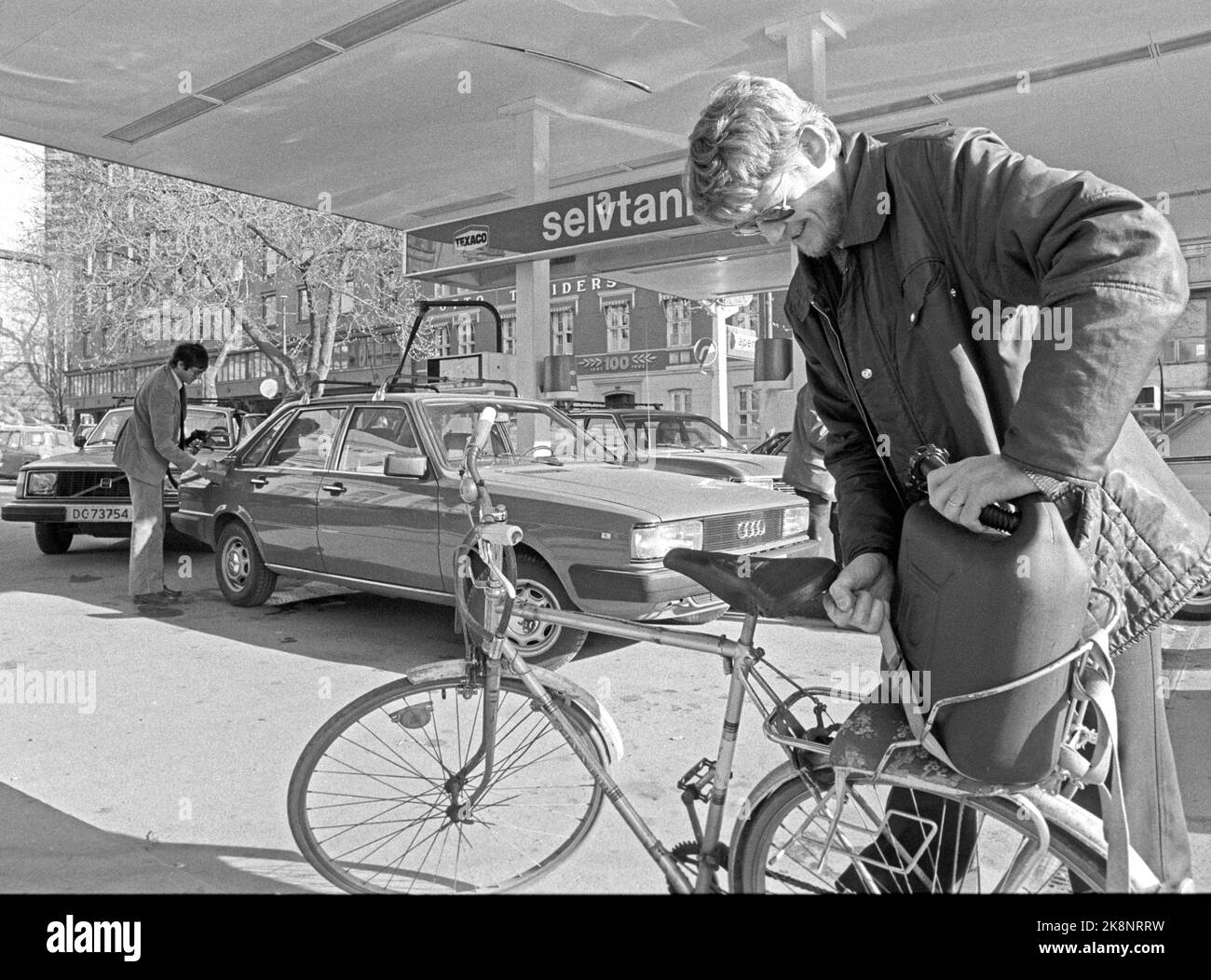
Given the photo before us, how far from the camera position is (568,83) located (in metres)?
10.3

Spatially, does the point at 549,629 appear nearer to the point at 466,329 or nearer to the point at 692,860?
the point at 692,860

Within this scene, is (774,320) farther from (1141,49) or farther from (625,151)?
(1141,49)

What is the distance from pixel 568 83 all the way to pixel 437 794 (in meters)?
9.10

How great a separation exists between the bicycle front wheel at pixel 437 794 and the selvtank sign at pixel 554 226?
606 cm

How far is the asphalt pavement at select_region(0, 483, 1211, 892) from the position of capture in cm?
309

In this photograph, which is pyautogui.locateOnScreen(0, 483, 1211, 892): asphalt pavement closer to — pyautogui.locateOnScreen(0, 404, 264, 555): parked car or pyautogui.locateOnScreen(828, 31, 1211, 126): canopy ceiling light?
pyautogui.locateOnScreen(0, 404, 264, 555): parked car

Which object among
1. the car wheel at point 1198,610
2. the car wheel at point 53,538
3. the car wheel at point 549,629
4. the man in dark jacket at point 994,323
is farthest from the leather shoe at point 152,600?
the car wheel at point 1198,610

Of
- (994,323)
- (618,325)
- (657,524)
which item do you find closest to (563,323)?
(618,325)

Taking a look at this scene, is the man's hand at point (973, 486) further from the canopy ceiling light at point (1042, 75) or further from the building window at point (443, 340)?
the building window at point (443, 340)

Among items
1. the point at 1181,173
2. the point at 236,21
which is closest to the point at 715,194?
the point at 236,21

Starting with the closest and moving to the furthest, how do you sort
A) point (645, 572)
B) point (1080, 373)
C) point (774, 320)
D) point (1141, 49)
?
point (1080, 373)
point (645, 572)
point (1141, 49)
point (774, 320)

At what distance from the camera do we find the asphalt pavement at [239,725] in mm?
3086

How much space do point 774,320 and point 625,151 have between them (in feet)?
75.8
